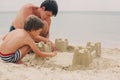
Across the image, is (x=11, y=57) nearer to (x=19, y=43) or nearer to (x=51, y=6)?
(x=19, y=43)

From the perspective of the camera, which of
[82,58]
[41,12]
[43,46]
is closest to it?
[82,58]

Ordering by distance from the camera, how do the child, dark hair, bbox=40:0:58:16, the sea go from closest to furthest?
the child < dark hair, bbox=40:0:58:16 < the sea

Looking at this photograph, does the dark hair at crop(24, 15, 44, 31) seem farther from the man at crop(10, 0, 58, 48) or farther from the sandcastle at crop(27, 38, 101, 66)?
the sandcastle at crop(27, 38, 101, 66)

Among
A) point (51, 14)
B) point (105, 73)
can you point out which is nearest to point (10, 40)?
point (51, 14)

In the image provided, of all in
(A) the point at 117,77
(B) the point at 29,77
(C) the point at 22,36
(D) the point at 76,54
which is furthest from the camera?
(D) the point at 76,54

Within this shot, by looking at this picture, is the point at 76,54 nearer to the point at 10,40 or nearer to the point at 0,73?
the point at 10,40

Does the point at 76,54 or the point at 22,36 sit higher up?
the point at 22,36

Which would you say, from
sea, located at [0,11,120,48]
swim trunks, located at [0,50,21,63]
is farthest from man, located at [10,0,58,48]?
sea, located at [0,11,120,48]

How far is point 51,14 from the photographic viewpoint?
5609mm

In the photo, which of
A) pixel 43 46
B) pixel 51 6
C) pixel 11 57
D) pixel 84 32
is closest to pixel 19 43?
pixel 11 57

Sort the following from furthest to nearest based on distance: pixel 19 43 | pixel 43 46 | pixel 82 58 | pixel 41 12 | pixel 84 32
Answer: pixel 84 32
pixel 43 46
pixel 41 12
pixel 82 58
pixel 19 43

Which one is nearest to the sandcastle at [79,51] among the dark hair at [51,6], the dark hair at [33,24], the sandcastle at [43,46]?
the sandcastle at [43,46]

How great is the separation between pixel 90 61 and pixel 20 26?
1.15m

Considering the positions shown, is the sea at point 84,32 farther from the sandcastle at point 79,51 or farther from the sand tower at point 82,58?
the sand tower at point 82,58
